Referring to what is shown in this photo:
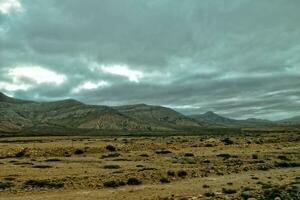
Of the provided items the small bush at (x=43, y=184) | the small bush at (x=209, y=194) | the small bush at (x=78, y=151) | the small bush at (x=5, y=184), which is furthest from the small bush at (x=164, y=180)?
the small bush at (x=78, y=151)

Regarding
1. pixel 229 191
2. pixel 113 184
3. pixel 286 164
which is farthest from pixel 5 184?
pixel 286 164

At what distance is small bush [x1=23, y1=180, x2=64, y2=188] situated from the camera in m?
39.3

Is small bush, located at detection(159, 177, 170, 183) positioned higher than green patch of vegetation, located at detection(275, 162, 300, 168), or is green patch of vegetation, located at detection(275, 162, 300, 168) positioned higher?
green patch of vegetation, located at detection(275, 162, 300, 168)

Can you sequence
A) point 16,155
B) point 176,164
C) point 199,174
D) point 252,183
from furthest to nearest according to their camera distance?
point 16,155 → point 176,164 → point 199,174 → point 252,183

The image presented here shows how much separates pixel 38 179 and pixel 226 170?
24.5m

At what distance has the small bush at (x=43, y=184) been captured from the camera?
39316 mm

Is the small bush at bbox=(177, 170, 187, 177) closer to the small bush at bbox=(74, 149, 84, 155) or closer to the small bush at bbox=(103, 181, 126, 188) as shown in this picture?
the small bush at bbox=(103, 181, 126, 188)

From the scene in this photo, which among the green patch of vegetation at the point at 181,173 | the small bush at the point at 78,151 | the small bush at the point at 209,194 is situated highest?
the small bush at the point at 78,151

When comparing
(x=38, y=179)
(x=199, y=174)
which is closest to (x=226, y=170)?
(x=199, y=174)

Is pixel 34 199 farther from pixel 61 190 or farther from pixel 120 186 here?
pixel 120 186

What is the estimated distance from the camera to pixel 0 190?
37.0m

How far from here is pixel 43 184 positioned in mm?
39969

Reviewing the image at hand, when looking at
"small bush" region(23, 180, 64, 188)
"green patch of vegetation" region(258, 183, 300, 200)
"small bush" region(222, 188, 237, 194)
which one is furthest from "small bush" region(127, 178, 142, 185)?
"green patch of vegetation" region(258, 183, 300, 200)

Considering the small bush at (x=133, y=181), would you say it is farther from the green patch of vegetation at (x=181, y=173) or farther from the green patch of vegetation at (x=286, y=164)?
the green patch of vegetation at (x=286, y=164)
